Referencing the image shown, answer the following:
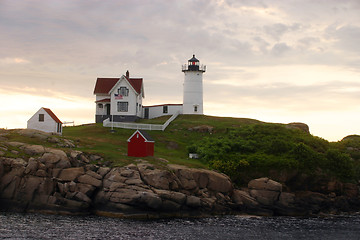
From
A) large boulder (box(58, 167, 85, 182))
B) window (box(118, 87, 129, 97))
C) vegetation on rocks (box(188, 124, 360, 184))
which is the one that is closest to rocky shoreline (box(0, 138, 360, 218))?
large boulder (box(58, 167, 85, 182))

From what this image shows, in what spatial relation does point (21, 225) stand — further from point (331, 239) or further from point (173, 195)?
point (331, 239)

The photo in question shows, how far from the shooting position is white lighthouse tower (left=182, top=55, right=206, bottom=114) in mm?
84625

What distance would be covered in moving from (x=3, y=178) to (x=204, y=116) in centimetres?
4575

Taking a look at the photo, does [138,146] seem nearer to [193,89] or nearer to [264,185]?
[264,185]

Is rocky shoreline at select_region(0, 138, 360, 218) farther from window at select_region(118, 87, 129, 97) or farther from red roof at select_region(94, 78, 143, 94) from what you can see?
red roof at select_region(94, 78, 143, 94)

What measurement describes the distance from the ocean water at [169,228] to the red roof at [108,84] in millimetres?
37595

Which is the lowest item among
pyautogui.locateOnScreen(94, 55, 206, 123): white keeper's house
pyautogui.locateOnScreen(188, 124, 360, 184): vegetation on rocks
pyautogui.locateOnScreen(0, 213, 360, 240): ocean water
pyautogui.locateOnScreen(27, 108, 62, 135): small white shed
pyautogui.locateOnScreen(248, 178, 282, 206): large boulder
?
pyautogui.locateOnScreen(0, 213, 360, 240): ocean water

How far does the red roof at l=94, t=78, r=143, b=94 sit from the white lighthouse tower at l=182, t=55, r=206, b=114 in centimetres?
940

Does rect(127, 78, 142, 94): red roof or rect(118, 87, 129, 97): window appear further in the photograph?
rect(127, 78, 142, 94): red roof

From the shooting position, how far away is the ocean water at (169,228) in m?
35.6

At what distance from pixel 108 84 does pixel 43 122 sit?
69.7 feet

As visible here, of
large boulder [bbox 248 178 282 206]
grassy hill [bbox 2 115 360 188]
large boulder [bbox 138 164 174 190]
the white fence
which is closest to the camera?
large boulder [bbox 138 164 174 190]

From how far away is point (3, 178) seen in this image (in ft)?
148

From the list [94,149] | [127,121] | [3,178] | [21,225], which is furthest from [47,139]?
[127,121]
